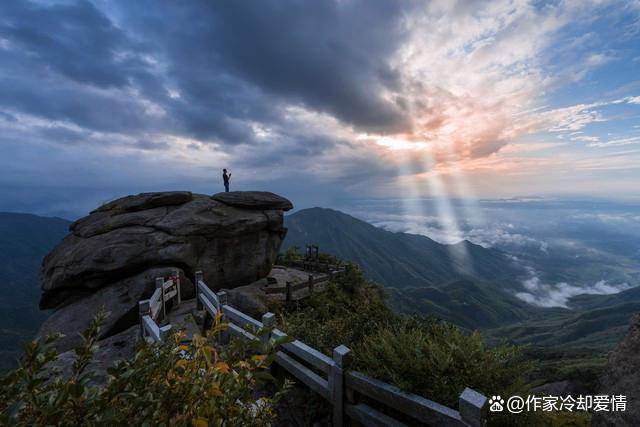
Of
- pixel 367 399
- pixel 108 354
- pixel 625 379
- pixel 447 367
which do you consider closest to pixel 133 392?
pixel 447 367

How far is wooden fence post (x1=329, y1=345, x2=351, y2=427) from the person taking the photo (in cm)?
590

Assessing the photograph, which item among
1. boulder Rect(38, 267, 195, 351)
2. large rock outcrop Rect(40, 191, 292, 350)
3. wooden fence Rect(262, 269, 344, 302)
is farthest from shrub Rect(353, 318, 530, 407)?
large rock outcrop Rect(40, 191, 292, 350)

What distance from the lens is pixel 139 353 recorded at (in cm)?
211

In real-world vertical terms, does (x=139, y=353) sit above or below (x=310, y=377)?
above

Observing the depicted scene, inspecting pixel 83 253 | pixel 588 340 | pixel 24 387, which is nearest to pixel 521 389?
pixel 24 387

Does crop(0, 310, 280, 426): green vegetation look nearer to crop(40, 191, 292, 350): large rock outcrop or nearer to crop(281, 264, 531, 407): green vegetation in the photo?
crop(281, 264, 531, 407): green vegetation

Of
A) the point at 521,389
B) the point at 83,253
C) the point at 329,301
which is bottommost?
the point at 329,301

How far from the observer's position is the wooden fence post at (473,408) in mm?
4070

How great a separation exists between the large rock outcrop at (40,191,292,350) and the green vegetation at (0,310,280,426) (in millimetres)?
12935

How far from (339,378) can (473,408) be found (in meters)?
2.60

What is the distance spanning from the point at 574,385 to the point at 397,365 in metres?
14.3

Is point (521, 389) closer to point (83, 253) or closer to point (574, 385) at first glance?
point (574, 385)

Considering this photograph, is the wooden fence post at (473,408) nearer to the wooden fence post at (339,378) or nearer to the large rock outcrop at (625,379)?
the wooden fence post at (339,378)

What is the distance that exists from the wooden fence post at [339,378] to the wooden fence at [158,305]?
142 inches
